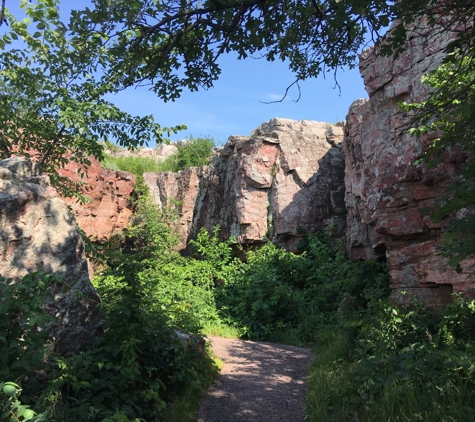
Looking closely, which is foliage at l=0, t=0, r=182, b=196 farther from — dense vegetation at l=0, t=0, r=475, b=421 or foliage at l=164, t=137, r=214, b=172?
foliage at l=164, t=137, r=214, b=172

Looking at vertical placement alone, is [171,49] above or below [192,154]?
below

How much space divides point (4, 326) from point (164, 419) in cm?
199

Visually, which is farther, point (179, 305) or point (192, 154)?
point (192, 154)

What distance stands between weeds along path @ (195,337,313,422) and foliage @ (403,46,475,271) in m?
2.70

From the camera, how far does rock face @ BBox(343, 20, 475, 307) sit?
20.1ft

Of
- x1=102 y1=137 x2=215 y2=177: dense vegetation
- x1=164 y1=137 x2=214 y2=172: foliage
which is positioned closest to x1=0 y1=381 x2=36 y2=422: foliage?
x1=102 y1=137 x2=215 y2=177: dense vegetation

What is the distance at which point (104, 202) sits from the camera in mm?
14008

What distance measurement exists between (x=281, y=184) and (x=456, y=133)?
840 cm

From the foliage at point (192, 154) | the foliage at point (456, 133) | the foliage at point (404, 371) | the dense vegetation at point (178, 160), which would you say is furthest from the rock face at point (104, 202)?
the foliage at point (456, 133)

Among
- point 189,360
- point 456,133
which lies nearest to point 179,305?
point 189,360

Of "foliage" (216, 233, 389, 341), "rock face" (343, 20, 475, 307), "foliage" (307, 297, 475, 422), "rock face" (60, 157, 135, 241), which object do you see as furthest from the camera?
"rock face" (60, 157, 135, 241)

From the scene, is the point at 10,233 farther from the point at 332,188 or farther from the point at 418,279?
the point at 332,188

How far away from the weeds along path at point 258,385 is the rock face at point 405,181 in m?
2.14

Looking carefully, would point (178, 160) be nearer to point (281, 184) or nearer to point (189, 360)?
point (281, 184)
